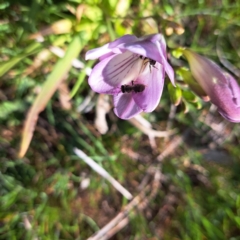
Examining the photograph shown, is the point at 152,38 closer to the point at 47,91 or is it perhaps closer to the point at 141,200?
the point at 47,91

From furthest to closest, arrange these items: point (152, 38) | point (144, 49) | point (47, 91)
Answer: point (47, 91)
point (152, 38)
point (144, 49)

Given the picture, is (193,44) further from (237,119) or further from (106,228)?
(106,228)

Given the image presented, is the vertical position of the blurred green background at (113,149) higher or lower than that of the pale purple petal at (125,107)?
lower

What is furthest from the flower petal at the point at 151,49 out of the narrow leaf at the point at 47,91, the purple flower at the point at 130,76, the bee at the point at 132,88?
the narrow leaf at the point at 47,91

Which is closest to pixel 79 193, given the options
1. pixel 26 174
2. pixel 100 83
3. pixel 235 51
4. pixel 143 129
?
pixel 26 174

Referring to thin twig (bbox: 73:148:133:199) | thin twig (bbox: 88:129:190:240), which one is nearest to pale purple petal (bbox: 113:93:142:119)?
thin twig (bbox: 73:148:133:199)

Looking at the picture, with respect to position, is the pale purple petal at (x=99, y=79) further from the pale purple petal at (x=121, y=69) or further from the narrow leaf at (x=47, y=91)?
the narrow leaf at (x=47, y=91)

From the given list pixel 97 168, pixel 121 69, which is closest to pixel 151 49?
pixel 121 69
